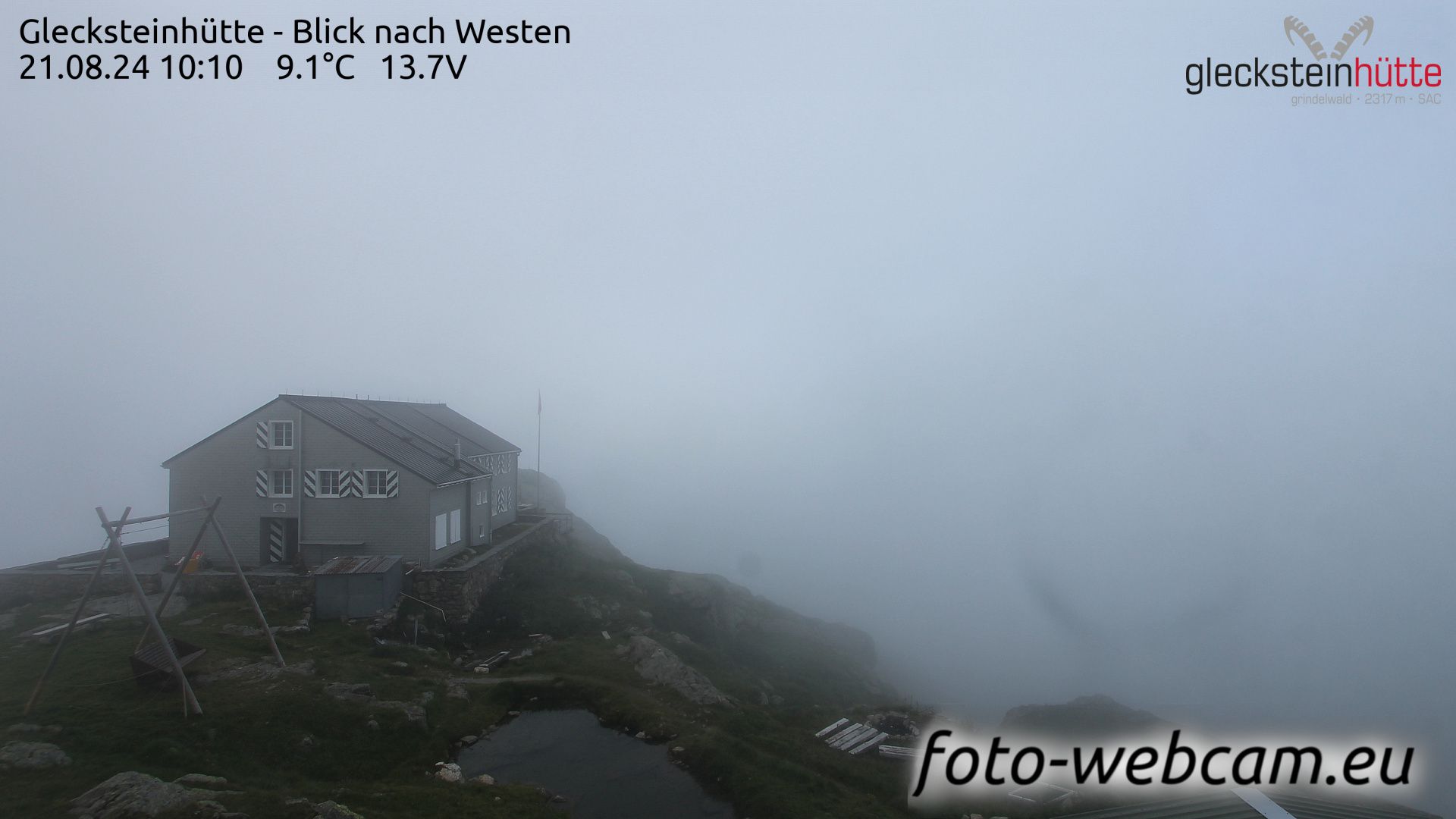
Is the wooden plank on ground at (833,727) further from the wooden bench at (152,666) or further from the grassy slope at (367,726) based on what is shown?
the wooden bench at (152,666)

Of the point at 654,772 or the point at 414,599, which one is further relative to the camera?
the point at 414,599

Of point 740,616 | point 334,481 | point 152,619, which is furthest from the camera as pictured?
point 740,616

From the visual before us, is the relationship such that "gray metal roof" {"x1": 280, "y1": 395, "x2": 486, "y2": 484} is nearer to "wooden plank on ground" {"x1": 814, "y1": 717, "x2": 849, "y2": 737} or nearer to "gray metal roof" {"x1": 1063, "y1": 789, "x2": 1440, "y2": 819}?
"wooden plank on ground" {"x1": 814, "y1": 717, "x2": 849, "y2": 737}

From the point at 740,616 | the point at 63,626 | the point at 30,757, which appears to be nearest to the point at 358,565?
the point at 63,626

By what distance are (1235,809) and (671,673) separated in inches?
663

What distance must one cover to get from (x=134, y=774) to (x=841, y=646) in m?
48.6

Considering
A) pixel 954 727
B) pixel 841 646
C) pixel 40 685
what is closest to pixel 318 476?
pixel 40 685

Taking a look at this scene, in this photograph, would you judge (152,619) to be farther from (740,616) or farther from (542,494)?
(542,494)

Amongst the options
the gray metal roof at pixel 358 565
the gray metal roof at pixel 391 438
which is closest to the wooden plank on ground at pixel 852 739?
the gray metal roof at pixel 358 565

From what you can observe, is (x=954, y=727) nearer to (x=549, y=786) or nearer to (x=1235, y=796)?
(x=1235, y=796)

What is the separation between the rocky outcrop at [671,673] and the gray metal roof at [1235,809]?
12.2 meters

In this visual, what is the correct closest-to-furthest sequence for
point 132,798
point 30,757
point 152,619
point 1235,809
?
point 132,798
point 1235,809
point 30,757
point 152,619

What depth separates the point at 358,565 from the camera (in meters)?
27.6

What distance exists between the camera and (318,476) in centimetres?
3100
